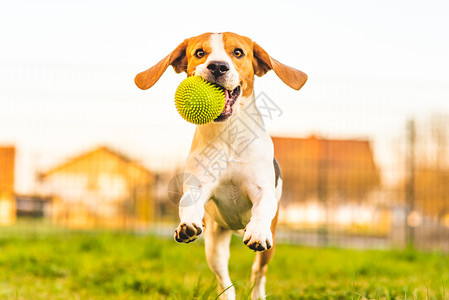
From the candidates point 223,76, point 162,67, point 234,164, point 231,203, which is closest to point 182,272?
point 231,203

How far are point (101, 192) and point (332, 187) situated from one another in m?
4.78

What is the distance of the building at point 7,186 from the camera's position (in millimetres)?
10484

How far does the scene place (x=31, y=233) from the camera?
9.98 meters

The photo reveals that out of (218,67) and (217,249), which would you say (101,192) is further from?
(218,67)

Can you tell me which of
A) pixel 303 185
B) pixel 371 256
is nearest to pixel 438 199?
pixel 303 185

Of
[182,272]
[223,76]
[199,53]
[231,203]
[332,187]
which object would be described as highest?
[199,53]

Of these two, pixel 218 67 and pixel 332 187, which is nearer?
pixel 218 67

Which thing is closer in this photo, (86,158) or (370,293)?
(370,293)

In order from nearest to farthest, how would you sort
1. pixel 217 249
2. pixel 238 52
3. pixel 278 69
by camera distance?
1. pixel 238 52
2. pixel 278 69
3. pixel 217 249

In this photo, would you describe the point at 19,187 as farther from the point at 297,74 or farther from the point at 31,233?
the point at 297,74

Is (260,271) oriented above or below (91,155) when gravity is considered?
below

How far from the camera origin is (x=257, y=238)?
2473mm

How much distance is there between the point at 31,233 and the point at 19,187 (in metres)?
1.19

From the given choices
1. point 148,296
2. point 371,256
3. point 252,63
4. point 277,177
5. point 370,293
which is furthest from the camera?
point 371,256
